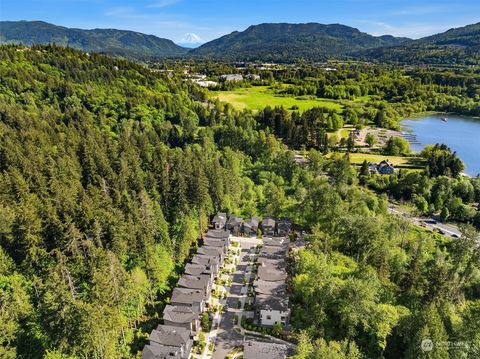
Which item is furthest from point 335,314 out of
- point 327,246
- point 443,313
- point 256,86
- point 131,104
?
point 256,86

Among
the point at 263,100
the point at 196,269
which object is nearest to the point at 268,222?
the point at 196,269

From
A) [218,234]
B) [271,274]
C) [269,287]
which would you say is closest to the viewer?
[269,287]

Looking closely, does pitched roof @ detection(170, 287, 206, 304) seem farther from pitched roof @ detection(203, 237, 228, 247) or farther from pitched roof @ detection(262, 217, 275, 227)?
pitched roof @ detection(262, 217, 275, 227)

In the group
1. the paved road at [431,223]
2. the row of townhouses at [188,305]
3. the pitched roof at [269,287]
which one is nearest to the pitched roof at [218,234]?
the row of townhouses at [188,305]

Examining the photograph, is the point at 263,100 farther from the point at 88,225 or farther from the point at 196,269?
the point at 88,225

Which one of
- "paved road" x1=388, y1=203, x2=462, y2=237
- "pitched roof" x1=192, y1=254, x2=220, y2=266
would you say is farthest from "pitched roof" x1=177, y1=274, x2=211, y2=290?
"paved road" x1=388, y1=203, x2=462, y2=237

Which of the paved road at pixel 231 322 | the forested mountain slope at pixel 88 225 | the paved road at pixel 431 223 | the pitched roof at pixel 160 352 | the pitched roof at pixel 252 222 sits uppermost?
the forested mountain slope at pixel 88 225

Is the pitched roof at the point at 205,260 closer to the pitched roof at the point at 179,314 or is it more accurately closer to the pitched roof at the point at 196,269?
the pitched roof at the point at 196,269
